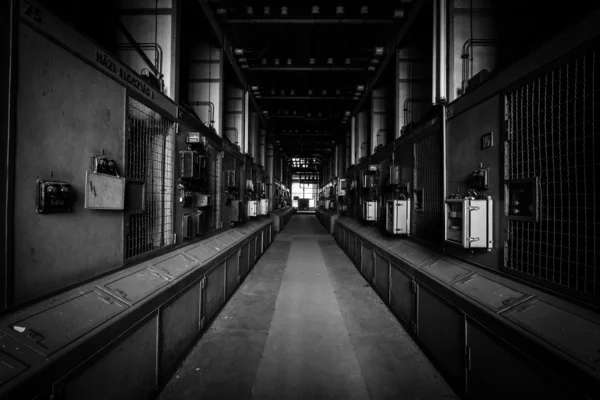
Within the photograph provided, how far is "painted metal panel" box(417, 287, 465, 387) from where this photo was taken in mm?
2324

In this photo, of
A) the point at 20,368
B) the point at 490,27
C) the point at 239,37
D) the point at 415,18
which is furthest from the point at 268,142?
the point at 20,368

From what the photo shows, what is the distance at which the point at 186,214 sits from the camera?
3945 mm

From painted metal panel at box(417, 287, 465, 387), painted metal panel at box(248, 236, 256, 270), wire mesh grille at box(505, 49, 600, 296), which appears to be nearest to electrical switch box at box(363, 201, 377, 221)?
painted metal panel at box(248, 236, 256, 270)

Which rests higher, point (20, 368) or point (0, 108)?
point (0, 108)

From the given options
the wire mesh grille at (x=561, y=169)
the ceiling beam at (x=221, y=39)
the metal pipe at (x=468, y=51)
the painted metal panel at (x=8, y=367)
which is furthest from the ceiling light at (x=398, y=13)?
the painted metal panel at (x=8, y=367)

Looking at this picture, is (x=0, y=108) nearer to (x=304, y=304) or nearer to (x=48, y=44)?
(x=48, y=44)

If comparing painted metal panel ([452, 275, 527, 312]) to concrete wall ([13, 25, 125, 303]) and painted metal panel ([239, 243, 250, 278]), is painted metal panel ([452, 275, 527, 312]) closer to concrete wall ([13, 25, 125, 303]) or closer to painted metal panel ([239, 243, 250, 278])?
concrete wall ([13, 25, 125, 303])

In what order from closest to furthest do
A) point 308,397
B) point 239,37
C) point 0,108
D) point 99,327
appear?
point 0,108, point 99,327, point 308,397, point 239,37

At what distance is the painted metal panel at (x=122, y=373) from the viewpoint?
1473 millimetres

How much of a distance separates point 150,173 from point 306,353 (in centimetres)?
279

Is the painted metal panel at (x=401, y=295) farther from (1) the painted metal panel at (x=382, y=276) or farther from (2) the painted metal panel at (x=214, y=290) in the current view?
(2) the painted metal panel at (x=214, y=290)

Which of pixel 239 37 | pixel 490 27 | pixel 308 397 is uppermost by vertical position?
pixel 239 37

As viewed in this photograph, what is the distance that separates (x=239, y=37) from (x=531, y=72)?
7.09 m

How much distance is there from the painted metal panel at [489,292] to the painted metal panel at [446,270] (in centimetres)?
11
